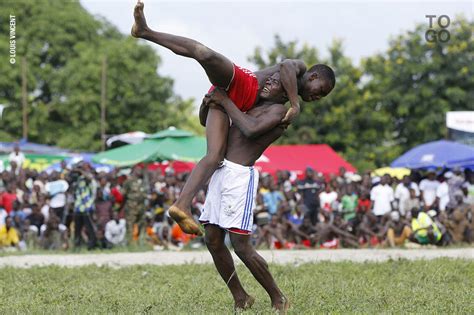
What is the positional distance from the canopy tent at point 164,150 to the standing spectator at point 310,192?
2.45 m

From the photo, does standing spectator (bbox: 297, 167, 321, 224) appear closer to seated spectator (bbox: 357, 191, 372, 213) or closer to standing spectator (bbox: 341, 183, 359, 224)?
standing spectator (bbox: 341, 183, 359, 224)

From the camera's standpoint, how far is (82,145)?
3919 centimetres

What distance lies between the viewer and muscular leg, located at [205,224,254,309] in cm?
637

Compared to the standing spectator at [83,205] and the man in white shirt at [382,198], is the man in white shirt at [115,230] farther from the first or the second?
the man in white shirt at [382,198]

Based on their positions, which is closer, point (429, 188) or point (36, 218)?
point (36, 218)

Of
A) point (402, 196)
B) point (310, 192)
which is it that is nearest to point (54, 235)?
point (310, 192)

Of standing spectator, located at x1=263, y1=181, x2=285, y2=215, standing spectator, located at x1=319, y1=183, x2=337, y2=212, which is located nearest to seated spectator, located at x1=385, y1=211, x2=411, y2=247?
standing spectator, located at x1=319, y1=183, x2=337, y2=212

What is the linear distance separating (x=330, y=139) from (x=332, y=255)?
71.5 feet

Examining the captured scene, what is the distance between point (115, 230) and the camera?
15156 millimetres

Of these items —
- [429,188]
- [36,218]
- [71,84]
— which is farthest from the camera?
[71,84]

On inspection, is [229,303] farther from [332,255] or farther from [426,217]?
[426,217]

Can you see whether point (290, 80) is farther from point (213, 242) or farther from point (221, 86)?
point (213, 242)

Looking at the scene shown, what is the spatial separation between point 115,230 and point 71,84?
1029 inches

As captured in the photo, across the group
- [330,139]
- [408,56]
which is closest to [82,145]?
[330,139]
